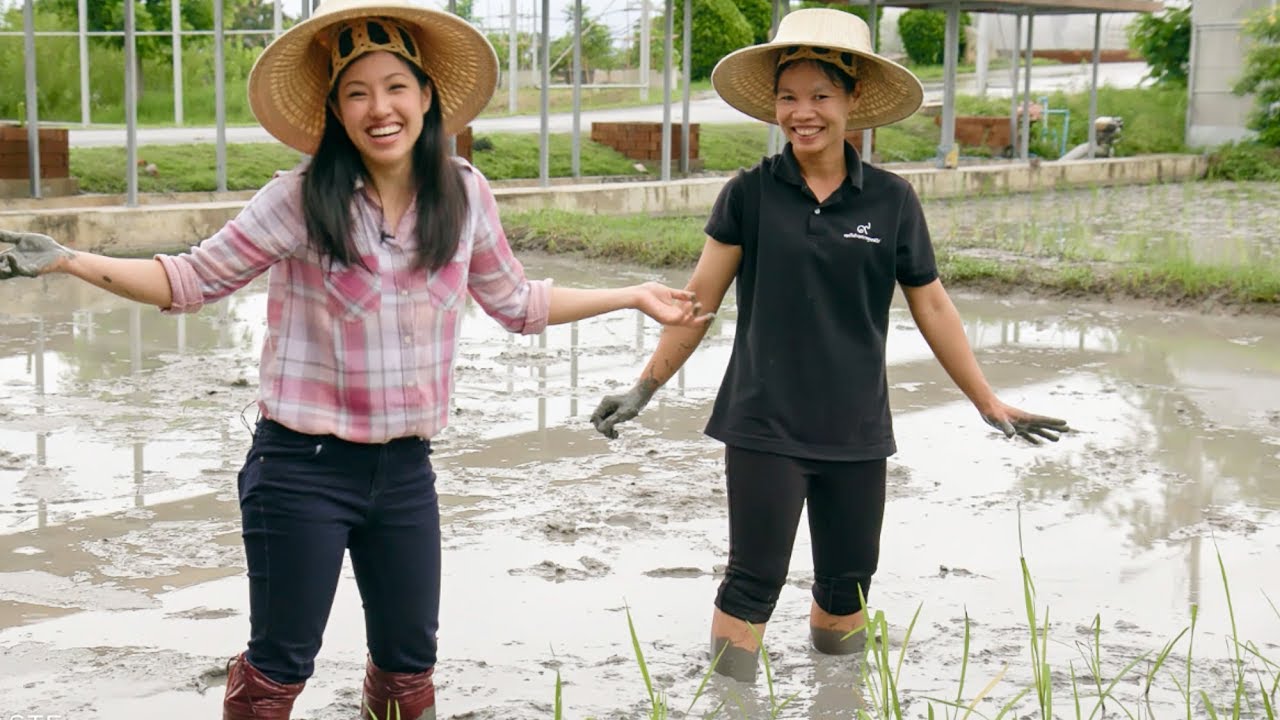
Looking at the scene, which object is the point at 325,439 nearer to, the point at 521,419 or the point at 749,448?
the point at 749,448

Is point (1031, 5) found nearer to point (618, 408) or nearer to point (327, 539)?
point (618, 408)

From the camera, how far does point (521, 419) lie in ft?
21.3

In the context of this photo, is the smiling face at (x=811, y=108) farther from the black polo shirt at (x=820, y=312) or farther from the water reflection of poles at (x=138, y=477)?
the water reflection of poles at (x=138, y=477)

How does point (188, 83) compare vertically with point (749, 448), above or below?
above

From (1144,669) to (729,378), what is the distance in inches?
48.2

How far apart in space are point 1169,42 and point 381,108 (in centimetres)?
2521

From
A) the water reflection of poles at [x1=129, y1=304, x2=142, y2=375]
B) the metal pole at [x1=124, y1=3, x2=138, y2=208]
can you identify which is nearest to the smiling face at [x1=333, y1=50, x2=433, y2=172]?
the water reflection of poles at [x1=129, y1=304, x2=142, y2=375]

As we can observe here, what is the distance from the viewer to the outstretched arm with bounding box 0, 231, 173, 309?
2.76m

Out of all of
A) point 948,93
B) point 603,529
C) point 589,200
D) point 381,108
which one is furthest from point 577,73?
point 381,108

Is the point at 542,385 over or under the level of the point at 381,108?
under

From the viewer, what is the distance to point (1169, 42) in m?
26.0

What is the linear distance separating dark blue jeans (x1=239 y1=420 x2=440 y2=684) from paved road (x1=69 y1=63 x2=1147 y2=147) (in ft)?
27.6

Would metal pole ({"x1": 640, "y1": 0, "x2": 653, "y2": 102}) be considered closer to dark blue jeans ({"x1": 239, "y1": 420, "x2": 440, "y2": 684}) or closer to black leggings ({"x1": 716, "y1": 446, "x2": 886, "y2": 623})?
black leggings ({"x1": 716, "y1": 446, "x2": 886, "y2": 623})

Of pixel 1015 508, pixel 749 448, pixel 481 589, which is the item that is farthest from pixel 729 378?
pixel 1015 508
